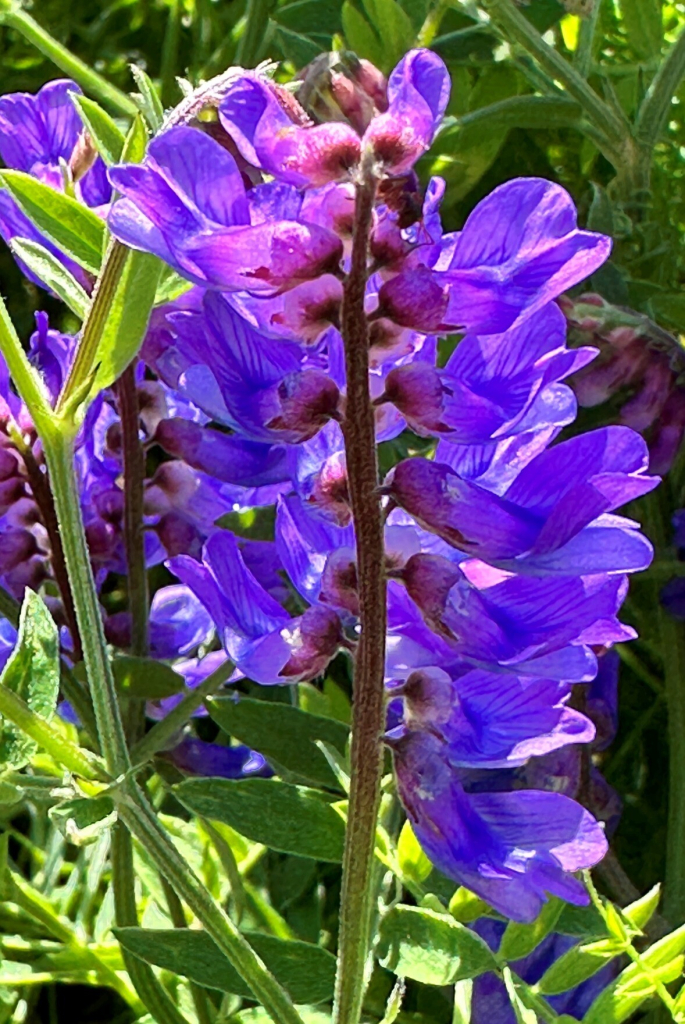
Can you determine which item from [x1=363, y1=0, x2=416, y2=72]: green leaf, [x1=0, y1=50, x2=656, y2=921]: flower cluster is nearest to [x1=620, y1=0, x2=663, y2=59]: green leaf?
[x1=363, y1=0, x2=416, y2=72]: green leaf

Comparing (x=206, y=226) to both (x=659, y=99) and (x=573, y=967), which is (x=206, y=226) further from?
(x=659, y=99)

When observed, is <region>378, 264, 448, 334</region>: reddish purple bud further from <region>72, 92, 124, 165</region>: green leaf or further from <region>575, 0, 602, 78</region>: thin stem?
<region>575, 0, 602, 78</region>: thin stem

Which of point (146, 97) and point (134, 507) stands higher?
point (146, 97)

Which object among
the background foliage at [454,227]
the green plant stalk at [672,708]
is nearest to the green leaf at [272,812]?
the background foliage at [454,227]

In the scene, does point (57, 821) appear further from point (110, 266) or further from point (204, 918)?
point (110, 266)

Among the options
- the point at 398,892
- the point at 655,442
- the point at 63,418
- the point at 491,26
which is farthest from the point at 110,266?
the point at 491,26

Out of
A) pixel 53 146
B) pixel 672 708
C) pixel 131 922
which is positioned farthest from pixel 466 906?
pixel 53 146
